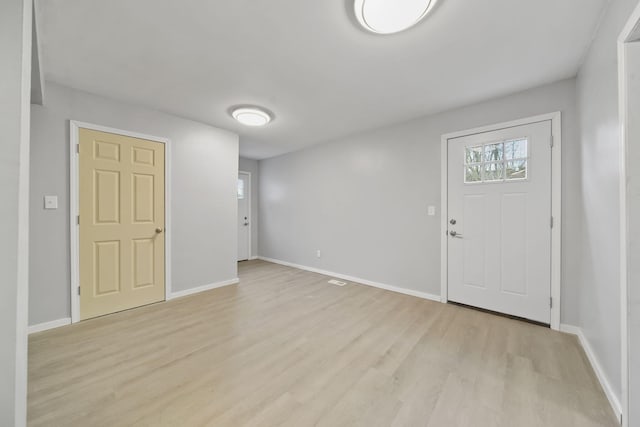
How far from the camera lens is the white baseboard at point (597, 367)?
4.66ft

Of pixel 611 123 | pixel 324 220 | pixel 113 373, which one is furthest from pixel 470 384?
pixel 324 220

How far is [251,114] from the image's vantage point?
2.96 meters

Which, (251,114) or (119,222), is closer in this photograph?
(119,222)

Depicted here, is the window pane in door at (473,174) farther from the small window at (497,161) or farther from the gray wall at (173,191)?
the gray wall at (173,191)

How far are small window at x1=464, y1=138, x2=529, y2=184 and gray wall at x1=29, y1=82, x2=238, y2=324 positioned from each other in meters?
3.33

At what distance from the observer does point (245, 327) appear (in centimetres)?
245

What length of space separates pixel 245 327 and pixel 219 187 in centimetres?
215

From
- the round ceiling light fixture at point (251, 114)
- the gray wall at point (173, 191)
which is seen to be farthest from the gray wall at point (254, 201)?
the round ceiling light fixture at point (251, 114)

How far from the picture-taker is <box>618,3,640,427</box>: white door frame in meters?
1.24

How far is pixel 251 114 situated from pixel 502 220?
316 cm

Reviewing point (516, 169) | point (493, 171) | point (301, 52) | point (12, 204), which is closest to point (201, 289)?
point (12, 204)

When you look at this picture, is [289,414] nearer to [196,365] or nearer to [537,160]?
[196,365]

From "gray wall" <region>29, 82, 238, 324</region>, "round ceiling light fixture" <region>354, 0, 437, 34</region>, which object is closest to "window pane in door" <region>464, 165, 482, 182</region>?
"round ceiling light fixture" <region>354, 0, 437, 34</region>

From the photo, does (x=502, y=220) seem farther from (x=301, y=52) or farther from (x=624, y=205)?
(x=301, y=52)
